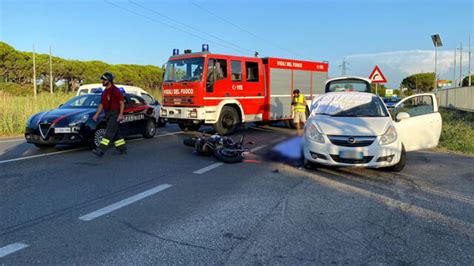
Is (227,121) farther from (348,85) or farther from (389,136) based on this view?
(389,136)

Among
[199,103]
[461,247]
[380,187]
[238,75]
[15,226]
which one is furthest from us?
[238,75]

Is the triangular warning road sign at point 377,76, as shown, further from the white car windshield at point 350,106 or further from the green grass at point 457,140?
the white car windshield at point 350,106

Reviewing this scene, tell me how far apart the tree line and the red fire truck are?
68.2ft

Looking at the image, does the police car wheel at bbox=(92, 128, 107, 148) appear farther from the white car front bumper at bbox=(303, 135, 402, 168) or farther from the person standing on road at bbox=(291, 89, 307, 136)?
the person standing on road at bbox=(291, 89, 307, 136)

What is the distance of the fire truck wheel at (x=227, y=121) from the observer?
43.0 ft

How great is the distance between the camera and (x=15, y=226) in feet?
14.2

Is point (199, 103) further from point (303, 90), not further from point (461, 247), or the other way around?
point (461, 247)

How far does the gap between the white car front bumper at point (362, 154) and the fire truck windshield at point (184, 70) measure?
6376 millimetres

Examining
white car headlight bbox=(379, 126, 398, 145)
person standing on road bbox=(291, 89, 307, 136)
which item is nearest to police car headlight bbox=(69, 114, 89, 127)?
white car headlight bbox=(379, 126, 398, 145)

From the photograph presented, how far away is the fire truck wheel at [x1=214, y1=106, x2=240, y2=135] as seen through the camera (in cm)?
1310

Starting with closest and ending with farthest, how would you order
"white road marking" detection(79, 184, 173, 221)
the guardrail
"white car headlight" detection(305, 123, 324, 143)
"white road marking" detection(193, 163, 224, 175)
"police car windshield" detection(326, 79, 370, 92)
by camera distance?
"white road marking" detection(79, 184, 173, 221) → "white car headlight" detection(305, 123, 324, 143) → "white road marking" detection(193, 163, 224, 175) → "police car windshield" detection(326, 79, 370, 92) → the guardrail

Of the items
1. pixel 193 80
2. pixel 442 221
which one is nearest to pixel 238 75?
pixel 193 80

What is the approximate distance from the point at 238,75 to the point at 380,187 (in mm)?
8024

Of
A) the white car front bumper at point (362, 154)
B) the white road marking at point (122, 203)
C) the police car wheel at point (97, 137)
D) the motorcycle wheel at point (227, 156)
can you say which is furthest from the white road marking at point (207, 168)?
the police car wheel at point (97, 137)
